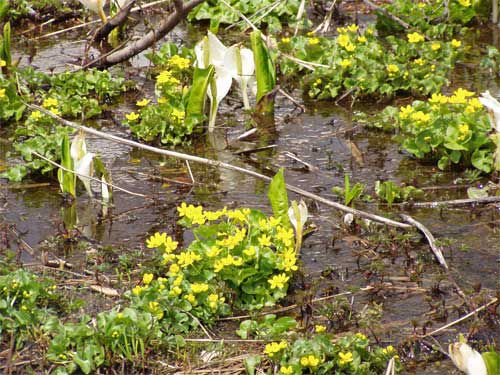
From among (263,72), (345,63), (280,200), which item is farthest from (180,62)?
(280,200)

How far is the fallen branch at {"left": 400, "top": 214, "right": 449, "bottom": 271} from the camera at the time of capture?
3893 millimetres

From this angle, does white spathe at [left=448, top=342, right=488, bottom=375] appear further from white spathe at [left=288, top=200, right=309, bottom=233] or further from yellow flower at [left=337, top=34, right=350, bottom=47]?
yellow flower at [left=337, top=34, right=350, bottom=47]

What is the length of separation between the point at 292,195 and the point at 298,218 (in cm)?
78

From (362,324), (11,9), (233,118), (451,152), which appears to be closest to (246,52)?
(233,118)

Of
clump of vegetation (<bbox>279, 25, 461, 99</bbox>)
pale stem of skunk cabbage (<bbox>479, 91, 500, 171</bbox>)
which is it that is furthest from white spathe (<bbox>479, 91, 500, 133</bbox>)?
clump of vegetation (<bbox>279, 25, 461, 99</bbox>)

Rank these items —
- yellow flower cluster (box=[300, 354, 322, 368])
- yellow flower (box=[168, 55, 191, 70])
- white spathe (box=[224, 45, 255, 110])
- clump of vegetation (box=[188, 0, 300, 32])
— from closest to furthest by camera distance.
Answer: yellow flower cluster (box=[300, 354, 322, 368])
white spathe (box=[224, 45, 255, 110])
yellow flower (box=[168, 55, 191, 70])
clump of vegetation (box=[188, 0, 300, 32])

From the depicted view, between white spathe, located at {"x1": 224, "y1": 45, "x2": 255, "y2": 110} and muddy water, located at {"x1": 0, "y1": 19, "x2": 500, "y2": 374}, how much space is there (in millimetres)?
283

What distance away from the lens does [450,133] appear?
4.85m

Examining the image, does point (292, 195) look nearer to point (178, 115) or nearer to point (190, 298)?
point (178, 115)

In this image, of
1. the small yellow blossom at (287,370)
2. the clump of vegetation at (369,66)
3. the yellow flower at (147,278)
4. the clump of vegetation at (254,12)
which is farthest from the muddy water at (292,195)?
the clump of vegetation at (254,12)

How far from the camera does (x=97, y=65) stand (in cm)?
638

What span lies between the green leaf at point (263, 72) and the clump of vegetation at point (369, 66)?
1.51 feet

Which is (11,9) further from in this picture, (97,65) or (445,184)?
(445,184)

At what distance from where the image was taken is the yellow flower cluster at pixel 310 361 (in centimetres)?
318
